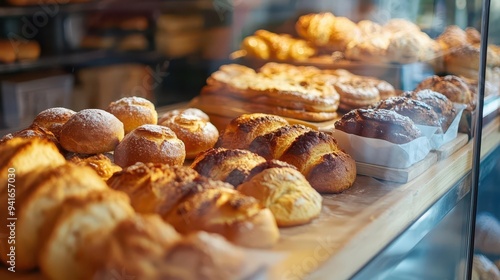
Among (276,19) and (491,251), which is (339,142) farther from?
(276,19)

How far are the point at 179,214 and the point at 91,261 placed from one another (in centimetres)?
22

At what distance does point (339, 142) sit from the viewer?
1.68 metres

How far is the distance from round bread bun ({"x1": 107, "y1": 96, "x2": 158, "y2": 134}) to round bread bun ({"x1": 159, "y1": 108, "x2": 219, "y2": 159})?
2.3 inches

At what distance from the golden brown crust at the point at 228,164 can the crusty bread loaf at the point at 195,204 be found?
13cm

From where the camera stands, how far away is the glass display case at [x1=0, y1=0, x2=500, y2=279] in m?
1.32

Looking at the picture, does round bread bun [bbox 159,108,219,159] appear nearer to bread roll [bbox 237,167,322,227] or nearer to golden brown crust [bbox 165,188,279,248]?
bread roll [bbox 237,167,322,227]

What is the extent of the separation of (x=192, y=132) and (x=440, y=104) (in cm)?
81

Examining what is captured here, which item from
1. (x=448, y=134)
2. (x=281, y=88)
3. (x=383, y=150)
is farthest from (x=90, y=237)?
(x=281, y=88)

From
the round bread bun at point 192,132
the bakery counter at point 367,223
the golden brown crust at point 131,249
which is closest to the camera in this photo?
the golden brown crust at point 131,249

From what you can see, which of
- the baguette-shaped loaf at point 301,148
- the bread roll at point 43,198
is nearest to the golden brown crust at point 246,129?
the baguette-shaped loaf at point 301,148

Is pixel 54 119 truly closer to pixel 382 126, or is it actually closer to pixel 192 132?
pixel 192 132

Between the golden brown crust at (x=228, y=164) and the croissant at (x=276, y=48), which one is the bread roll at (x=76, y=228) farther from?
the croissant at (x=276, y=48)

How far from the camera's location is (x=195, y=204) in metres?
1.01

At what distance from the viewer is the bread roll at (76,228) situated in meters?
0.84
